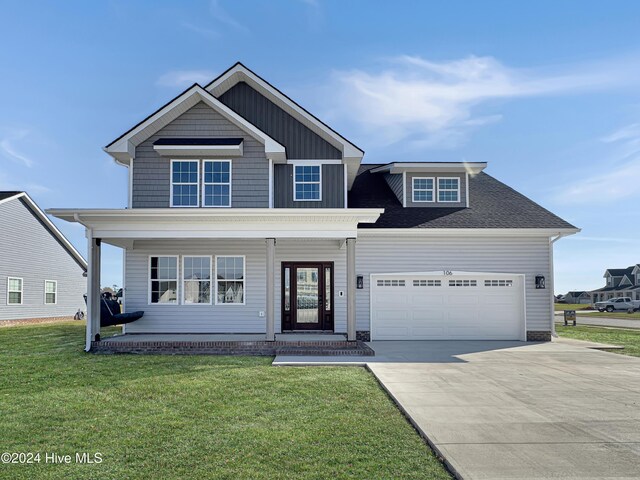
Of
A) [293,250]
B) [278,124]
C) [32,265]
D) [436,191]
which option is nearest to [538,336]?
[436,191]

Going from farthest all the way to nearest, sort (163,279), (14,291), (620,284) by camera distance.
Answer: (620,284), (14,291), (163,279)

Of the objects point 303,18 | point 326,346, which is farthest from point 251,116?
point 326,346

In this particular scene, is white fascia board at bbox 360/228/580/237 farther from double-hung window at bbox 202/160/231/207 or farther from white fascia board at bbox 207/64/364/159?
double-hung window at bbox 202/160/231/207

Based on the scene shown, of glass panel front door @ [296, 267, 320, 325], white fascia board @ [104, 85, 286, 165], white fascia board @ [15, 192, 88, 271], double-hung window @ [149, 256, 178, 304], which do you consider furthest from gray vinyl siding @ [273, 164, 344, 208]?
white fascia board @ [15, 192, 88, 271]

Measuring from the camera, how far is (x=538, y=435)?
5.47 metres

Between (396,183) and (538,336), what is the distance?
7154 millimetres

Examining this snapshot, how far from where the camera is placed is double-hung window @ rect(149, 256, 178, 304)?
14352 mm

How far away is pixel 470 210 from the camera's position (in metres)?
16.0

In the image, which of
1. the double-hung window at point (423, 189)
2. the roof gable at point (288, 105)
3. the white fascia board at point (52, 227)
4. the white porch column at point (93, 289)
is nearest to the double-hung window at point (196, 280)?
the white porch column at point (93, 289)

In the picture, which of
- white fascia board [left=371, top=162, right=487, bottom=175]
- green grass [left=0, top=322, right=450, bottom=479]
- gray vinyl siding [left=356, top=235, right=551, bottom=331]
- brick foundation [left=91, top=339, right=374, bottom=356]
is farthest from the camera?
white fascia board [left=371, top=162, right=487, bottom=175]

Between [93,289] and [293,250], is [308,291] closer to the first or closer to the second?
[293,250]

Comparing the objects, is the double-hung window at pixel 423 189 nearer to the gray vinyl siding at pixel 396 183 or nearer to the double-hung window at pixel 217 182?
the gray vinyl siding at pixel 396 183

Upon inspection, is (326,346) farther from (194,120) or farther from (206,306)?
(194,120)

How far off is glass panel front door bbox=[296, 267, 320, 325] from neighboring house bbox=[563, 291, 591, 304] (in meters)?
66.6
